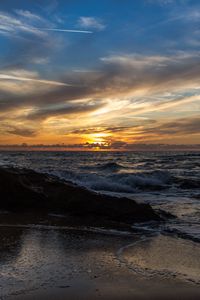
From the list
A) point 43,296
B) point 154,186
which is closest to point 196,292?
point 43,296

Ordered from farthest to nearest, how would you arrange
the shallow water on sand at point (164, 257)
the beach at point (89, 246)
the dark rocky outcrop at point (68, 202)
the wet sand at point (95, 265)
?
the dark rocky outcrop at point (68, 202)
the shallow water on sand at point (164, 257)
the beach at point (89, 246)
the wet sand at point (95, 265)

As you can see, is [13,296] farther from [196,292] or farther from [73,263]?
[196,292]

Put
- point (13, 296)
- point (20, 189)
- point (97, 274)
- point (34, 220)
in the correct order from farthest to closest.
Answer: point (20, 189), point (34, 220), point (97, 274), point (13, 296)

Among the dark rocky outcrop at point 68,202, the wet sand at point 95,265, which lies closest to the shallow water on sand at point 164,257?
the wet sand at point 95,265

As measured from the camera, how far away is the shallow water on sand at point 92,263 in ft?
15.1

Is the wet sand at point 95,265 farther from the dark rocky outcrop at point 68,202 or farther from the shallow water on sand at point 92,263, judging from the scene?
the dark rocky outcrop at point 68,202

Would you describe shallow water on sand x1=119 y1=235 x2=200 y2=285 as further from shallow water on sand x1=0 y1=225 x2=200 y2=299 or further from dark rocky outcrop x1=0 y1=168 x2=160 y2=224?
dark rocky outcrop x1=0 y1=168 x2=160 y2=224

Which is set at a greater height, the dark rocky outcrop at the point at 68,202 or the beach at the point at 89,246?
the dark rocky outcrop at the point at 68,202

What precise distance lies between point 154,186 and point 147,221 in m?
9.96

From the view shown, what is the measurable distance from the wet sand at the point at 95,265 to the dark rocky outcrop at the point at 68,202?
5.08 feet

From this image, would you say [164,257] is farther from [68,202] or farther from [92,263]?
[68,202]

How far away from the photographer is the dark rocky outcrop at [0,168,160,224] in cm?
923

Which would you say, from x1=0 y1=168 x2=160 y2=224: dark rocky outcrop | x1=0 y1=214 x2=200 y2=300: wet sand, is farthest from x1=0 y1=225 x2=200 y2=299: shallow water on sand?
x1=0 y1=168 x2=160 y2=224: dark rocky outcrop

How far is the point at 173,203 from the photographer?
41.9 ft
